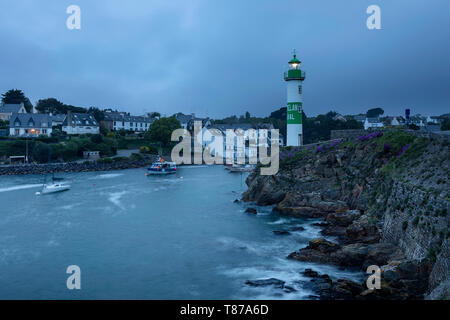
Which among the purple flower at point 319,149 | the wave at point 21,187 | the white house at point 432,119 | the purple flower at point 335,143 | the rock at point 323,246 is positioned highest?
the white house at point 432,119

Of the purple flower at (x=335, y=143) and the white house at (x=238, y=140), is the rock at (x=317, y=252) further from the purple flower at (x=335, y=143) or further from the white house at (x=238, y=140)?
the white house at (x=238, y=140)

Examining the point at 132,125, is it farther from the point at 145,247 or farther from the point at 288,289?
the point at 288,289

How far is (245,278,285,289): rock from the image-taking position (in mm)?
17833

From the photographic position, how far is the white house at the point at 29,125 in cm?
8194

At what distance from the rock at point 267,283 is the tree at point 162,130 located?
250 feet

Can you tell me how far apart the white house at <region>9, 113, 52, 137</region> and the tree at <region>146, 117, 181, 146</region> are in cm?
2442

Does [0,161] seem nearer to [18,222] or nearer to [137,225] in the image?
[18,222]

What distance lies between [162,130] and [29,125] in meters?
30.5

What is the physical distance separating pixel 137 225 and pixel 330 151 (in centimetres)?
1999

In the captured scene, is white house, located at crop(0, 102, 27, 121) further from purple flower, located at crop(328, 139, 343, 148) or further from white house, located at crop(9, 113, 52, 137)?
purple flower, located at crop(328, 139, 343, 148)

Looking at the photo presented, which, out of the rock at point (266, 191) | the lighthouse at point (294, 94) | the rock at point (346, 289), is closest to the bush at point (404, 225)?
the rock at point (346, 289)
